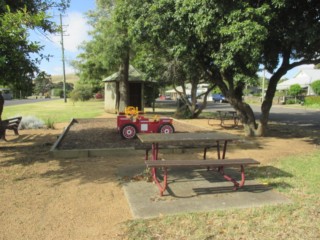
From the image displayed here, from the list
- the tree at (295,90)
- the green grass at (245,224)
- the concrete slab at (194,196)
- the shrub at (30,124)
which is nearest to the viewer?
the green grass at (245,224)

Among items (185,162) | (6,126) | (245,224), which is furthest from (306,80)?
(245,224)

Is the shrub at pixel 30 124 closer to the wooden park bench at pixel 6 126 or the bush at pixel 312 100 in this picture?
the wooden park bench at pixel 6 126

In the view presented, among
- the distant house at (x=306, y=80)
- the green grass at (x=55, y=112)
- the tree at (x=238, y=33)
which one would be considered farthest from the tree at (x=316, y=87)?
the tree at (x=238, y=33)

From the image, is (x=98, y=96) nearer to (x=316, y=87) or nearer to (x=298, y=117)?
(x=316, y=87)

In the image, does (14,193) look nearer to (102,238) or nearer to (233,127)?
(102,238)

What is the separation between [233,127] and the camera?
15.6 m

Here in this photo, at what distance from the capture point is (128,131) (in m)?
10.9

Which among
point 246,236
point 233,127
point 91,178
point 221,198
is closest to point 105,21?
point 233,127

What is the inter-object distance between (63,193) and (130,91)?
1953cm

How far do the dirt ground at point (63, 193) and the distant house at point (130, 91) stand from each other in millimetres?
14515

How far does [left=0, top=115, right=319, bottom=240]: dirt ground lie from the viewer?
13.7 feet

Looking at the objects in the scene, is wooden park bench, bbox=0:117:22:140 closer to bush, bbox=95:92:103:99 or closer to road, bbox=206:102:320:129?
road, bbox=206:102:320:129

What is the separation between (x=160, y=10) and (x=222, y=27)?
2.64 m

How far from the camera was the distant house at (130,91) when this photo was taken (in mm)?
24044
